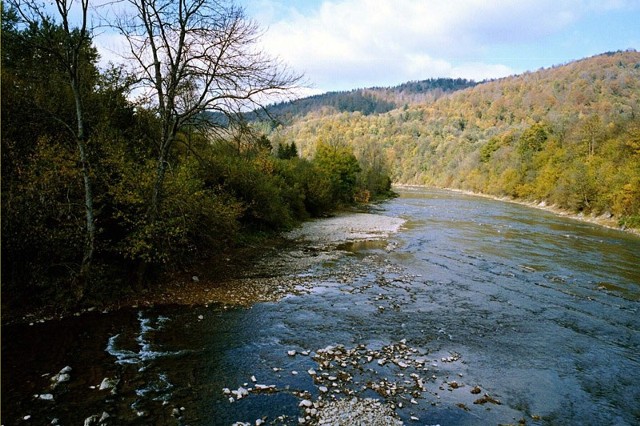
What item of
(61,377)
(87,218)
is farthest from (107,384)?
(87,218)

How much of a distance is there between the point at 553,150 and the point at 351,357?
262 ft

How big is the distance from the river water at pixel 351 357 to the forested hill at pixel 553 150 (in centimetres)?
860

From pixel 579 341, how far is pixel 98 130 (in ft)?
55.0

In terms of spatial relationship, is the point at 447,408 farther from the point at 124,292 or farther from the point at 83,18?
the point at 83,18

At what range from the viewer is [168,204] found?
13914 mm

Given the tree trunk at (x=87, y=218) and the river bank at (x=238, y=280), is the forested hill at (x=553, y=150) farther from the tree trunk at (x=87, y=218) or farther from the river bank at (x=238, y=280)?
the tree trunk at (x=87, y=218)

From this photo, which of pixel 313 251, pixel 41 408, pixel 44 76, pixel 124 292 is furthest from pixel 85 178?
pixel 313 251

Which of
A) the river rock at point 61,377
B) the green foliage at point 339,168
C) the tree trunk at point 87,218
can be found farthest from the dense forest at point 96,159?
the green foliage at point 339,168

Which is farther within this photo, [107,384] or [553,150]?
[553,150]

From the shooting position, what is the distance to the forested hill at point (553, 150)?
47594 millimetres

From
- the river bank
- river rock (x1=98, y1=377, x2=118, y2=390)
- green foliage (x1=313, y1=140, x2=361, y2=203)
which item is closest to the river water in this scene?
river rock (x1=98, y1=377, x2=118, y2=390)

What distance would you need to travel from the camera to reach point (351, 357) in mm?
9703

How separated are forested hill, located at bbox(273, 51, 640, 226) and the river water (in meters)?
8.60

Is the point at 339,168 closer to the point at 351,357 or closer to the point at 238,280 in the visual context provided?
the point at 238,280
